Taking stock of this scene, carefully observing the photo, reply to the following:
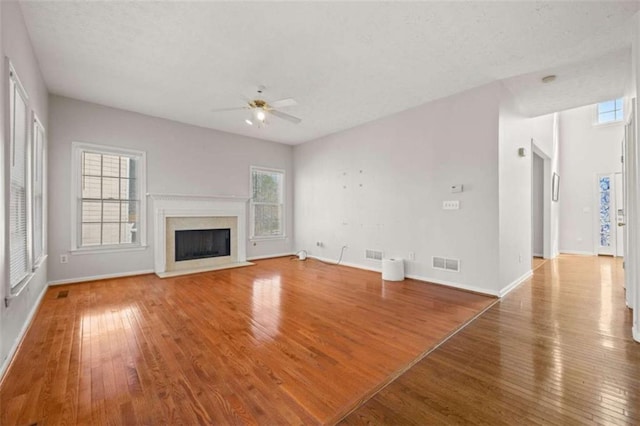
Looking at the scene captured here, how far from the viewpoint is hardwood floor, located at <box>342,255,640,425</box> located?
1.58 meters

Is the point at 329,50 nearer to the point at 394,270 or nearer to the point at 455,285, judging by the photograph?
the point at 394,270

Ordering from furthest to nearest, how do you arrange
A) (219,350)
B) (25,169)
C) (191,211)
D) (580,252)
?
(580,252)
(191,211)
(25,169)
(219,350)

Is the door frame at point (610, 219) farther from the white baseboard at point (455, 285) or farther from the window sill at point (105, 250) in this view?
the window sill at point (105, 250)

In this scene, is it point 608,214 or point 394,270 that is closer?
point 394,270

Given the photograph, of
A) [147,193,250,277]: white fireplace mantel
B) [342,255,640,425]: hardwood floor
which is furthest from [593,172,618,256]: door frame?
[147,193,250,277]: white fireplace mantel

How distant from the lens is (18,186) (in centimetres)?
248

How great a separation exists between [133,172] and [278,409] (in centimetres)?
503

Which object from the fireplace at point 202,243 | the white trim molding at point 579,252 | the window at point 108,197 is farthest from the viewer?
the white trim molding at point 579,252

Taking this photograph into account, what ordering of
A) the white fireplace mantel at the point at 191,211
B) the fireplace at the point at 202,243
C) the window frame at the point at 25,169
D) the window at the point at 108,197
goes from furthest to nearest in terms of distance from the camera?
the fireplace at the point at 202,243, the white fireplace mantel at the point at 191,211, the window at the point at 108,197, the window frame at the point at 25,169

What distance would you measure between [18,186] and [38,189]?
129cm

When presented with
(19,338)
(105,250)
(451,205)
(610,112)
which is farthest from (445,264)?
(610,112)

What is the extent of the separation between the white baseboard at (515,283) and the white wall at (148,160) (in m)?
4.82

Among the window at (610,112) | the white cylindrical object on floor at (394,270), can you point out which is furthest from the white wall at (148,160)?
→ the window at (610,112)

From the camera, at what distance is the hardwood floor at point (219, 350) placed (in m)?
1.64
